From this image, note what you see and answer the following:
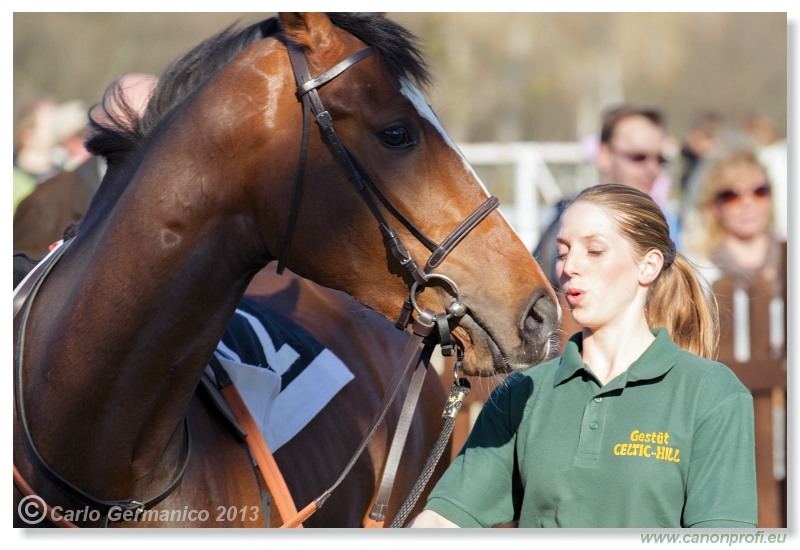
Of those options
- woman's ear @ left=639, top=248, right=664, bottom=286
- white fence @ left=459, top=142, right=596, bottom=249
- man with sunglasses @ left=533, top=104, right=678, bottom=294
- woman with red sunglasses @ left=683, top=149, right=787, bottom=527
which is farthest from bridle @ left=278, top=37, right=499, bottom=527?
white fence @ left=459, top=142, right=596, bottom=249

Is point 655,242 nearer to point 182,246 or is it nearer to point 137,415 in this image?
point 182,246

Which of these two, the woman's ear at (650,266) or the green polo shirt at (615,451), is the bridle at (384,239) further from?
the woman's ear at (650,266)

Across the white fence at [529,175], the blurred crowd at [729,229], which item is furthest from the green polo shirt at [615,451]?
the white fence at [529,175]

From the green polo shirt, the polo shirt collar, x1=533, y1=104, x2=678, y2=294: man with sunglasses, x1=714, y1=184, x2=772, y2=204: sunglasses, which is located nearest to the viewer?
the green polo shirt

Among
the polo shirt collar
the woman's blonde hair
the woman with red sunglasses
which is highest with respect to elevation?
the woman's blonde hair

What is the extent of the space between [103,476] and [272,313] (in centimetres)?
128

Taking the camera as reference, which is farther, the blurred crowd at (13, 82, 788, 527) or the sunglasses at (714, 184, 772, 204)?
the sunglasses at (714, 184, 772, 204)

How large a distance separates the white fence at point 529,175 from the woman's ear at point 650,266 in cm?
680

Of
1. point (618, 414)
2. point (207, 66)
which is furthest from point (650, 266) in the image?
point (207, 66)

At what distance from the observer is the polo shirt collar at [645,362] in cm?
210

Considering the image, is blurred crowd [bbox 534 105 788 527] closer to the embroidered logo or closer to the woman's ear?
the woman's ear

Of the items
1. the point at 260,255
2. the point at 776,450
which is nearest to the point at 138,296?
the point at 260,255

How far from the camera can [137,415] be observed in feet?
7.36

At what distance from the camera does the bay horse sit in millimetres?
2195
